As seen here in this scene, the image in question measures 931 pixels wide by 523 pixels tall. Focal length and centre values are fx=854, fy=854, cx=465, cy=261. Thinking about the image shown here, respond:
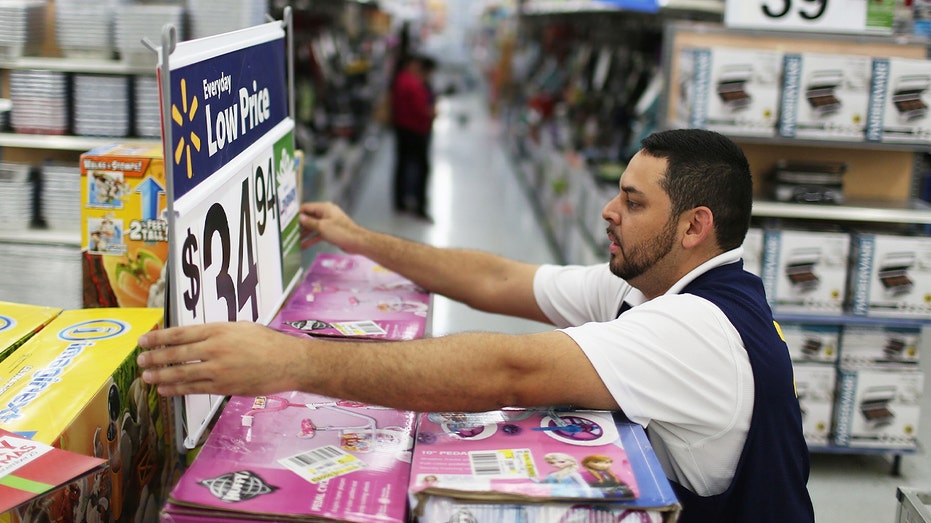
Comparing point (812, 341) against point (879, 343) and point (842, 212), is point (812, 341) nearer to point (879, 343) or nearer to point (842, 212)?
point (879, 343)

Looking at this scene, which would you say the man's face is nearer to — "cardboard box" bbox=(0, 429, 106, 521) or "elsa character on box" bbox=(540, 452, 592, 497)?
"elsa character on box" bbox=(540, 452, 592, 497)

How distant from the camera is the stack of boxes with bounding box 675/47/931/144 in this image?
11.7 feet

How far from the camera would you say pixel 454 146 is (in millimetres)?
15078

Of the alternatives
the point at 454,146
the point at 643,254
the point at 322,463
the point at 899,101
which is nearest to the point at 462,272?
the point at 643,254

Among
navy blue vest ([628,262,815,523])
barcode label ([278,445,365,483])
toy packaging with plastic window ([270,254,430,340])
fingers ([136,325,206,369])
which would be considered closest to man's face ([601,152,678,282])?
navy blue vest ([628,262,815,523])

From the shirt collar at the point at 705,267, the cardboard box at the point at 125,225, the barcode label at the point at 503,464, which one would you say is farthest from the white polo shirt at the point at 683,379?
the cardboard box at the point at 125,225

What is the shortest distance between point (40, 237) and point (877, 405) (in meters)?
3.90

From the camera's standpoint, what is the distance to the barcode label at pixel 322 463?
1.37 m

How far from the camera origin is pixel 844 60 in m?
3.57

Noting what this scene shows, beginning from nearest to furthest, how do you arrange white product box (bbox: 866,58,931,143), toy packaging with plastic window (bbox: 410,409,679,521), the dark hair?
toy packaging with plastic window (bbox: 410,409,679,521) < the dark hair < white product box (bbox: 866,58,931,143)

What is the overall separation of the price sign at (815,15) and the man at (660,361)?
228 centimetres

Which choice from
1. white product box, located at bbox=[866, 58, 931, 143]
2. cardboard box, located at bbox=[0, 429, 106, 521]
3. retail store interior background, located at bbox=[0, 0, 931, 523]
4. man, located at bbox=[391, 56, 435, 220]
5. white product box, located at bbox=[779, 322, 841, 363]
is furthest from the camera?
man, located at bbox=[391, 56, 435, 220]

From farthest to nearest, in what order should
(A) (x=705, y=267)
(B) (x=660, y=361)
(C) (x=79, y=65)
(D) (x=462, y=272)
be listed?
(C) (x=79, y=65), (D) (x=462, y=272), (A) (x=705, y=267), (B) (x=660, y=361)

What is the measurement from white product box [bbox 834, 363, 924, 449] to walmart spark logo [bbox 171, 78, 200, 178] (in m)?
3.28
